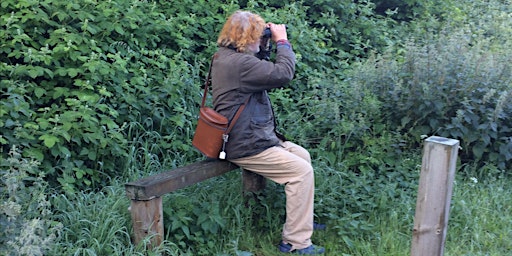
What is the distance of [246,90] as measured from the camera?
4.73m

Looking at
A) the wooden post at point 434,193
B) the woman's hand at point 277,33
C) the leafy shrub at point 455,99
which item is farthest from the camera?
the leafy shrub at point 455,99

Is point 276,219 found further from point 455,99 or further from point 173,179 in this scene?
point 455,99

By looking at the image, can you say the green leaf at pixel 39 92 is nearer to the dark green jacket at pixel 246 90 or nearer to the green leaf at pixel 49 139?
the green leaf at pixel 49 139

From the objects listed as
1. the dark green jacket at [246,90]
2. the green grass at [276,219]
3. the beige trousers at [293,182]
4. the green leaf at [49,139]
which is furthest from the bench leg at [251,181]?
the green leaf at [49,139]

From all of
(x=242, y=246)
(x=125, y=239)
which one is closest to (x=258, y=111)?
(x=242, y=246)

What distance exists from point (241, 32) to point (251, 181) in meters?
1.23

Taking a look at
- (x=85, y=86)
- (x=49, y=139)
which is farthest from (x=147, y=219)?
(x=85, y=86)

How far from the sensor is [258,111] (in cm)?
481

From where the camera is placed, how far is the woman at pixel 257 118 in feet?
15.4

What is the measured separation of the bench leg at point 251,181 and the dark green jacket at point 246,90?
0.45m

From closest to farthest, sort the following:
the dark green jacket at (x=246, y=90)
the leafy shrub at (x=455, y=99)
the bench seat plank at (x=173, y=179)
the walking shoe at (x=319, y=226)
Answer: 1. the bench seat plank at (x=173, y=179)
2. the dark green jacket at (x=246, y=90)
3. the walking shoe at (x=319, y=226)
4. the leafy shrub at (x=455, y=99)

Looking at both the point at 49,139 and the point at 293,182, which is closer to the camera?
the point at 49,139

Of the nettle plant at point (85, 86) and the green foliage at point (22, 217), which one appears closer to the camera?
the green foliage at point (22, 217)

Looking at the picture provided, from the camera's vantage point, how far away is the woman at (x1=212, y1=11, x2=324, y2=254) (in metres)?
4.71
